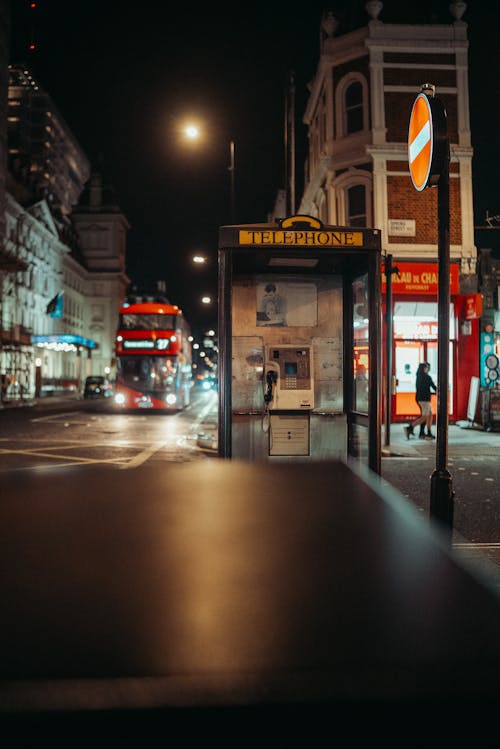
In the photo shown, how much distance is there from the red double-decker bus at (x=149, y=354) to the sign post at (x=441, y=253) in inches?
820

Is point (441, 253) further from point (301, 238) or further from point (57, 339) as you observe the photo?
point (57, 339)

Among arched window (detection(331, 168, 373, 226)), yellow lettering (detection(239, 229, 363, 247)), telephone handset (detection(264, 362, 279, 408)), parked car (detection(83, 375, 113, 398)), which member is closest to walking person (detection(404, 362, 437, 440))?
telephone handset (detection(264, 362, 279, 408))

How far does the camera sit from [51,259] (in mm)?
67375

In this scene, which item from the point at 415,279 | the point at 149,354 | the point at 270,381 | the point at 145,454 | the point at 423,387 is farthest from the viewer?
the point at 149,354

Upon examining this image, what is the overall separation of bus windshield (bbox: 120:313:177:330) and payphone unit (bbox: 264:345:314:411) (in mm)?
18066

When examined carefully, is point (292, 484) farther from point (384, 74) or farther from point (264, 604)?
point (384, 74)

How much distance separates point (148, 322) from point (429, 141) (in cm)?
2152

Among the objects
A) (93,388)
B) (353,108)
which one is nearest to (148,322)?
(353,108)

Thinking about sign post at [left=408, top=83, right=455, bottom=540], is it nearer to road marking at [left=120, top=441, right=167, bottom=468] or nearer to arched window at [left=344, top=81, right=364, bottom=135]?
road marking at [left=120, top=441, right=167, bottom=468]

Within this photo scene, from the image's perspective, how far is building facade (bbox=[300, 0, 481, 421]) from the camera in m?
20.6

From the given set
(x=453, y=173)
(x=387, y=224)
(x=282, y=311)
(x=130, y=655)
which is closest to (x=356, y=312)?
(x=282, y=311)

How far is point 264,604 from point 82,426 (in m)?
18.6

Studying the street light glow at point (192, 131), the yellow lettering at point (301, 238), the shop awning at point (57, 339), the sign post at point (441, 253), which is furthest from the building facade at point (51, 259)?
the sign post at point (441, 253)

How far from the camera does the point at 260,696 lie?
1.91 m
